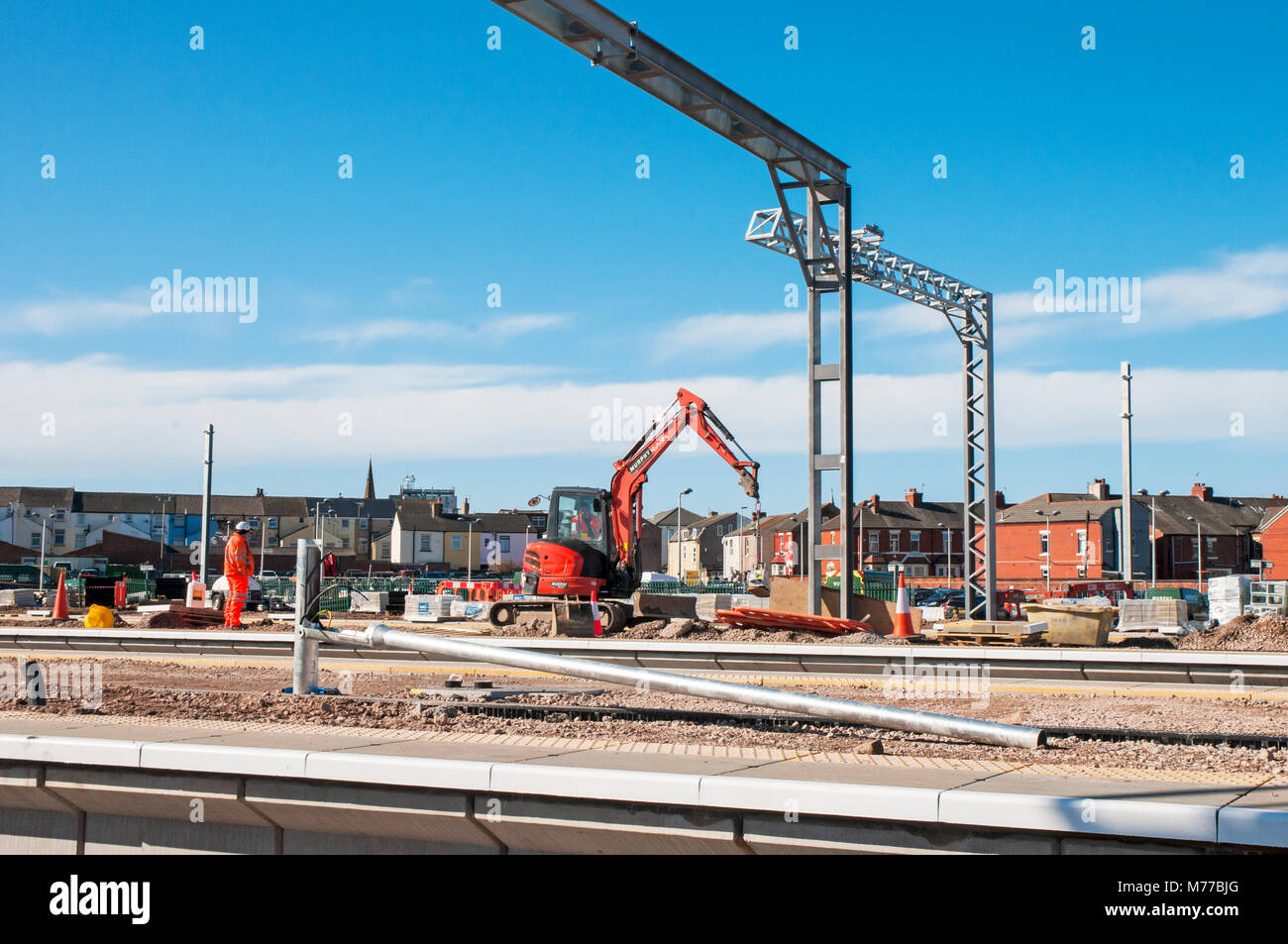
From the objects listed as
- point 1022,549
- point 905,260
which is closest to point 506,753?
point 905,260

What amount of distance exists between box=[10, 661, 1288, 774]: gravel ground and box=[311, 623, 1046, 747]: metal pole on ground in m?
0.17

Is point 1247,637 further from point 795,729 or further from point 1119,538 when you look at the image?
point 1119,538

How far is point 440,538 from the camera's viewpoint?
10981cm

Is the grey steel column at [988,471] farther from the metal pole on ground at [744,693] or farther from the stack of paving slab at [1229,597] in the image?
the metal pole on ground at [744,693]

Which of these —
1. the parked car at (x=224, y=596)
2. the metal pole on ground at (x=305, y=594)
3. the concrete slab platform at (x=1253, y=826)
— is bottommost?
the parked car at (x=224, y=596)

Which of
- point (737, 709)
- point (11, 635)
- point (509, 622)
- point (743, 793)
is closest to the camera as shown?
point (743, 793)

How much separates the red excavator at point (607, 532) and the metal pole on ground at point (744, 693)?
50.3ft

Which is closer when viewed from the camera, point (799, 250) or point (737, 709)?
point (737, 709)

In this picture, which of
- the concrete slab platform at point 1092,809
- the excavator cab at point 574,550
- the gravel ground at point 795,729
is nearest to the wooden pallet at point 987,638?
the excavator cab at point 574,550

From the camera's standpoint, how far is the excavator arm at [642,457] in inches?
959

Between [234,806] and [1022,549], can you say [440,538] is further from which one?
[234,806]

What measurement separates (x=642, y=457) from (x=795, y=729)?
614 inches

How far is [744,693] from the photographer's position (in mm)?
7309
